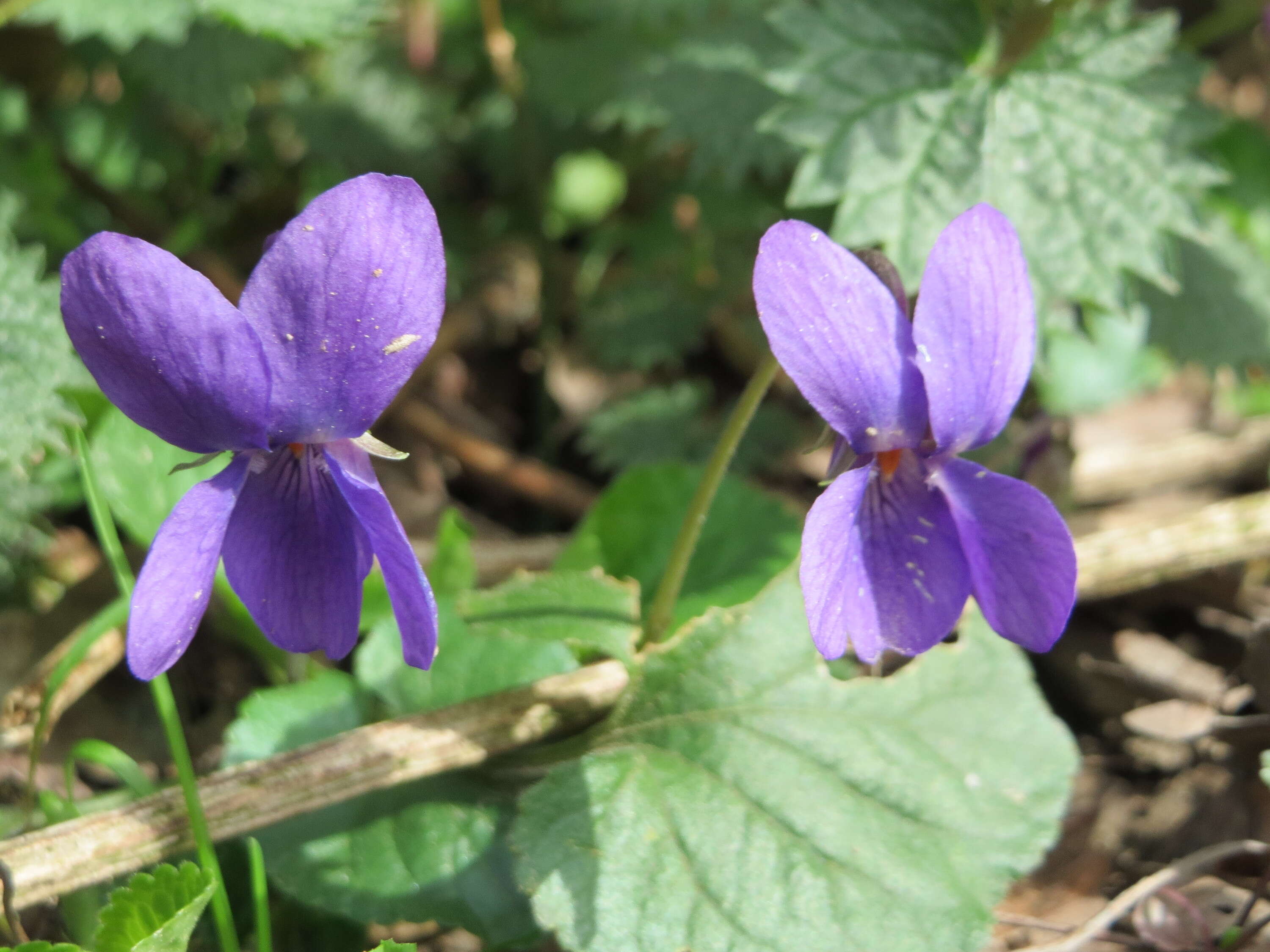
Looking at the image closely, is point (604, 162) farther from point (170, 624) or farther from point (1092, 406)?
point (170, 624)

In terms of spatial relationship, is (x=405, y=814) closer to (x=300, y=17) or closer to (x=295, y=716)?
(x=295, y=716)

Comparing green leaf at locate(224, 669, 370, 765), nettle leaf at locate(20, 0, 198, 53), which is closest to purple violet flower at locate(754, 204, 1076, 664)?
green leaf at locate(224, 669, 370, 765)

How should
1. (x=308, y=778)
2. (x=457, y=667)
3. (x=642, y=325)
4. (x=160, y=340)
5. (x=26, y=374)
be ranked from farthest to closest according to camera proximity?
Answer: (x=642, y=325), (x=457, y=667), (x=26, y=374), (x=308, y=778), (x=160, y=340)

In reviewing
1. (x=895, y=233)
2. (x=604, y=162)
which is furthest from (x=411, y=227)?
(x=604, y=162)

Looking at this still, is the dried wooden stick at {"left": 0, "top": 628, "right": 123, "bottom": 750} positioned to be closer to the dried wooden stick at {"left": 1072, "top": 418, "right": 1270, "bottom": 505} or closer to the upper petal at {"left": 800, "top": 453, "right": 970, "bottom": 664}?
the upper petal at {"left": 800, "top": 453, "right": 970, "bottom": 664}

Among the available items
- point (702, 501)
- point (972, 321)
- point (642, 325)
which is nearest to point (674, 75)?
point (642, 325)

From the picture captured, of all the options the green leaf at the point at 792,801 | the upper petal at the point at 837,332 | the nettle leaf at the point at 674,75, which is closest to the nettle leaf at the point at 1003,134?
the nettle leaf at the point at 674,75

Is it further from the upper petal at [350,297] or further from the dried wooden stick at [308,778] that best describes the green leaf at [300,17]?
the dried wooden stick at [308,778]
